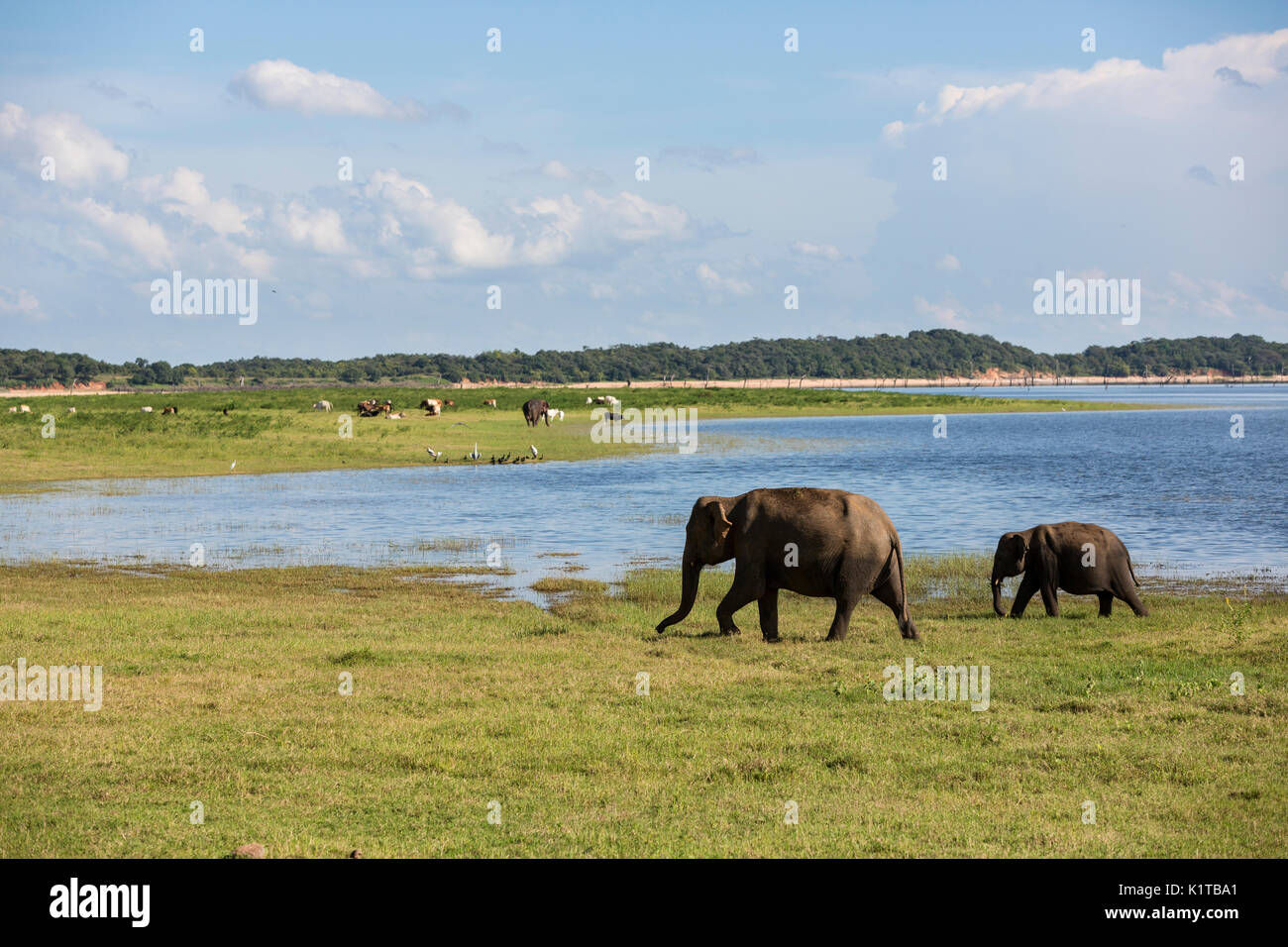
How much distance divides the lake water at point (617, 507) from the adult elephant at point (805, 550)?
7.79 meters

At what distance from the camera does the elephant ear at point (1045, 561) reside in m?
20.1

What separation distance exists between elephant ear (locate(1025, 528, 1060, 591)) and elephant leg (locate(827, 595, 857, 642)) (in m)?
4.43

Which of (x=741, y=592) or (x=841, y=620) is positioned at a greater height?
(x=741, y=592)

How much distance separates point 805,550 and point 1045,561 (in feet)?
17.0

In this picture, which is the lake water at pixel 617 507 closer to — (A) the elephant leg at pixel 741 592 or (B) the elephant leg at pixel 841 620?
(A) the elephant leg at pixel 741 592

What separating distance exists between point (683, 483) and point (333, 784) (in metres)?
36.5

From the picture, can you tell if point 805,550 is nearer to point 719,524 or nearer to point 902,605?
point 719,524

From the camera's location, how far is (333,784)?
10.4m

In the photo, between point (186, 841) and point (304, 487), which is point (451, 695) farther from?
point (304, 487)

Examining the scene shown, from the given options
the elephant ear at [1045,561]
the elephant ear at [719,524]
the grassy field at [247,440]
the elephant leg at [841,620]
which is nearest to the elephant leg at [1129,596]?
the elephant ear at [1045,561]

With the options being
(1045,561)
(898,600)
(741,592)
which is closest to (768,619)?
(741,592)

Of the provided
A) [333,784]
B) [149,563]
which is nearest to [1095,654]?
[333,784]

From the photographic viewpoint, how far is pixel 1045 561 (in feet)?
66.0

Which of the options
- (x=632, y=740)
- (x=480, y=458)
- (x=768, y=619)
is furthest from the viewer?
(x=480, y=458)
